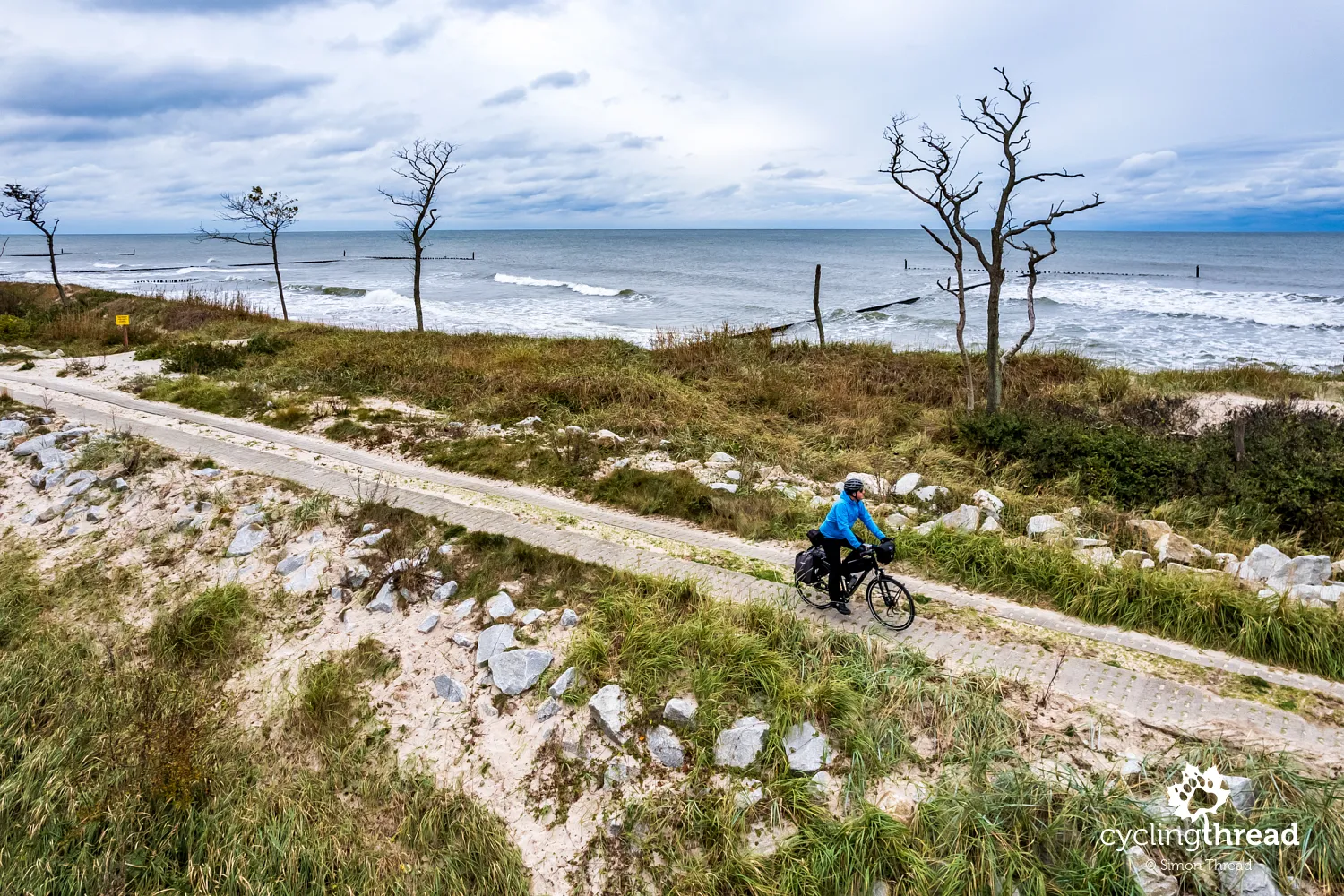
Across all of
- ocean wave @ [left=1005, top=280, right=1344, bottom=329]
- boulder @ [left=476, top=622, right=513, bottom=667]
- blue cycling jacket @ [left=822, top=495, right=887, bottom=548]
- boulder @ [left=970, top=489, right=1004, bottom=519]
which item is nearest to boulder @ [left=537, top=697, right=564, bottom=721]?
boulder @ [left=476, top=622, right=513, bottom=667]

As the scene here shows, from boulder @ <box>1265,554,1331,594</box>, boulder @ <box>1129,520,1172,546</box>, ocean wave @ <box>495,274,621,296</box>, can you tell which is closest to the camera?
boulder @ <box>1265,554,1331,594</box>

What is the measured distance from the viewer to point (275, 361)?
20188mm

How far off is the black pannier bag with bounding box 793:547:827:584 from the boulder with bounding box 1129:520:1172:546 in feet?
14.4

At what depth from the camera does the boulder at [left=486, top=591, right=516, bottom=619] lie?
26.1ft

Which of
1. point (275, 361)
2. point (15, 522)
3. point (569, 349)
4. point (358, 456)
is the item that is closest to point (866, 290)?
point (569, 349)

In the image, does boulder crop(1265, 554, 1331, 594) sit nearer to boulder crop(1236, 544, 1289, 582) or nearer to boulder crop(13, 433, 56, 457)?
boulder crop(1236, 544, 1289, 582)

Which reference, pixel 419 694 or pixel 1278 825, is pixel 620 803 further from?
pixel 1278 825

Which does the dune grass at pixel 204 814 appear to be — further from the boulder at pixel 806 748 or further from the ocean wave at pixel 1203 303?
the ocean wave at pixel 1203 303

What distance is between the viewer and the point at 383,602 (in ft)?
27.9

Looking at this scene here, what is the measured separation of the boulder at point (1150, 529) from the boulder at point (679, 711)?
6219mm

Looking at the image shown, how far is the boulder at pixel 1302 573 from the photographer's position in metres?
7.46

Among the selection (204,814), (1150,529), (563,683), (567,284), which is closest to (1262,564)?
(1150,529)

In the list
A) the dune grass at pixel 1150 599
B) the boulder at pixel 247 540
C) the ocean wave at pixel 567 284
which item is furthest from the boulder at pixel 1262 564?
the ocean wave at pixel 567 284

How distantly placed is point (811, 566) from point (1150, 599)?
3419mm
